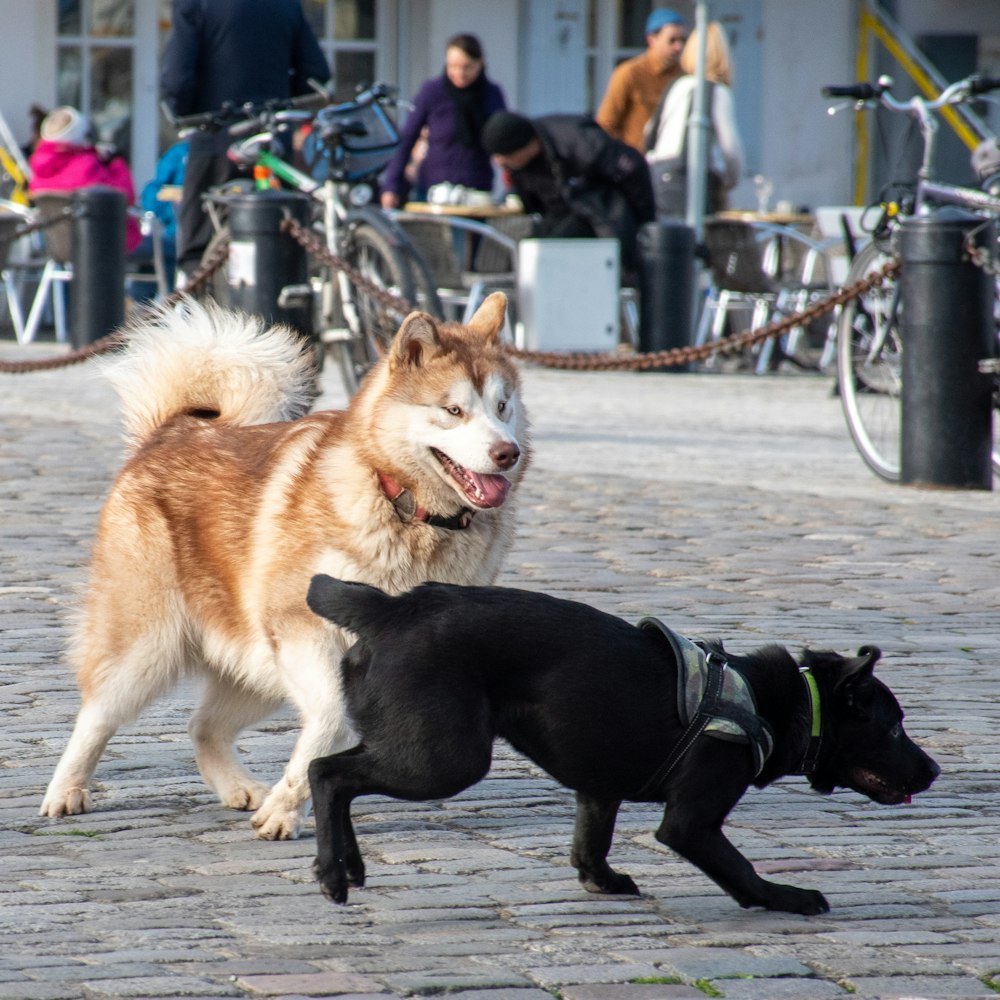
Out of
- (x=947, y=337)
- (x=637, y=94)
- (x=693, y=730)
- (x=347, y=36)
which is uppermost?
(x=347, y=36)

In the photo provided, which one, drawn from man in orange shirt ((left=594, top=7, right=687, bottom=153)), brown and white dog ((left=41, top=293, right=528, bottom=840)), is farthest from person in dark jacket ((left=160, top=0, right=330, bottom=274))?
brown and white dog ((left=41, top=293, right=528, bottom=840))

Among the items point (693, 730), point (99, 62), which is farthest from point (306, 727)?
point (99, 62)

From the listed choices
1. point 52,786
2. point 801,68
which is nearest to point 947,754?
point 52,786

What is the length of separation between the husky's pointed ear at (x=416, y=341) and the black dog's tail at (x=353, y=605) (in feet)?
2.57

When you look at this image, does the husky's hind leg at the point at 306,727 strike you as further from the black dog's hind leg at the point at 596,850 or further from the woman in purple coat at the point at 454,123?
the woman in purple coat at the point at 454,123

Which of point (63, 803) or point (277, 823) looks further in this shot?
point (63, 803)

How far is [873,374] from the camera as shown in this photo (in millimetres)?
9695

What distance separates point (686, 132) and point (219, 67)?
17.4 ft

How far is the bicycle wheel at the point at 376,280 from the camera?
9.98 meters

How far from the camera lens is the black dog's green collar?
3.74 meters

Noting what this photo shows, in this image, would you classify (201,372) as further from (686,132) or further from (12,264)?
(12,264)

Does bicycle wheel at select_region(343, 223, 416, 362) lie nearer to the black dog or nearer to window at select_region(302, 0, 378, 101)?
the black dog

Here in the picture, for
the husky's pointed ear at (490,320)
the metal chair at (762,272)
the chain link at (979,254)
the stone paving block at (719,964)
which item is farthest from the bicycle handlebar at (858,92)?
the stone paving block at (719,964)

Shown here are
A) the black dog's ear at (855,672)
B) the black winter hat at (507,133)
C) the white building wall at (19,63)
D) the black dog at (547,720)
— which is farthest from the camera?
the white building wall at (19,63)
